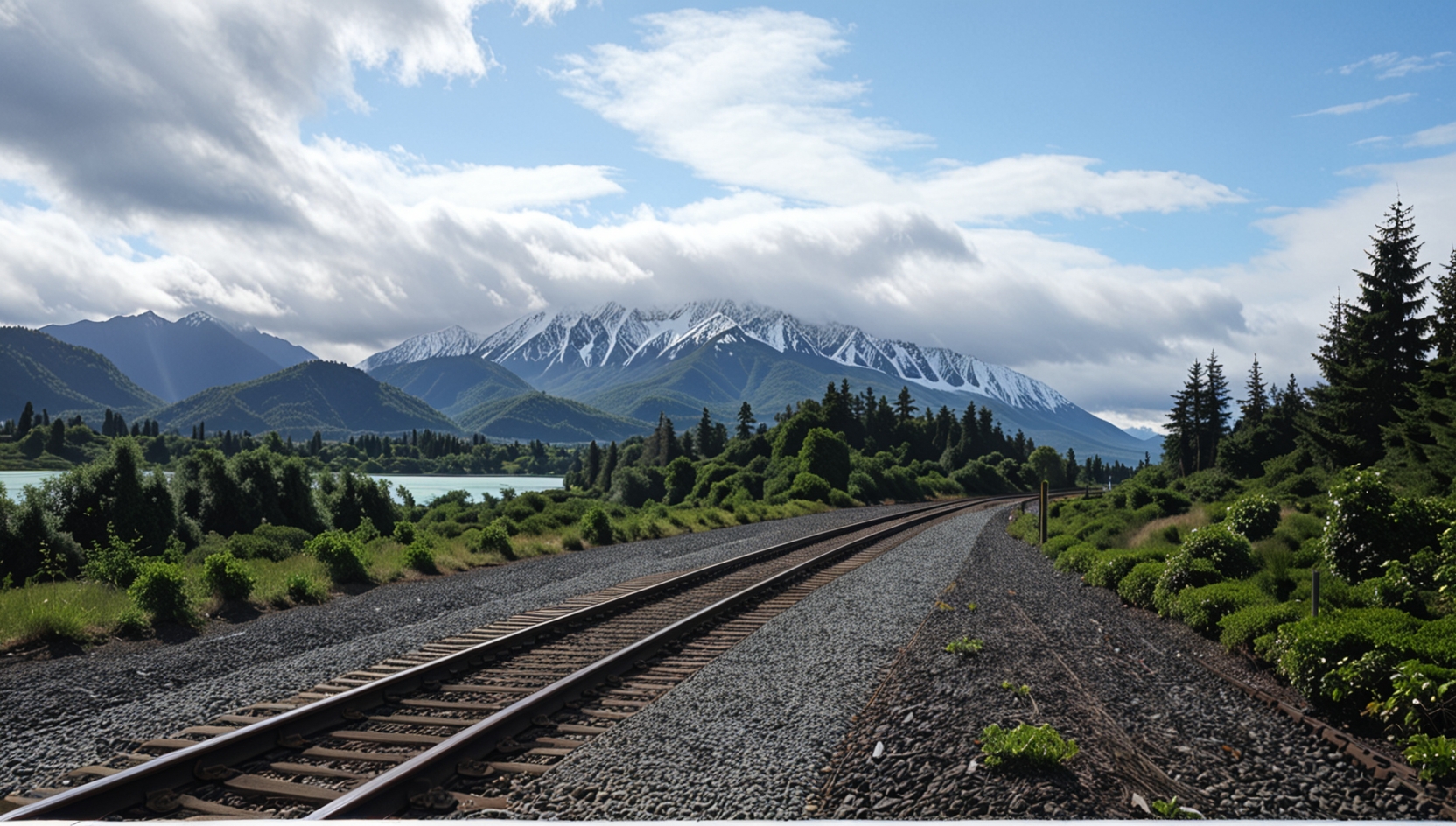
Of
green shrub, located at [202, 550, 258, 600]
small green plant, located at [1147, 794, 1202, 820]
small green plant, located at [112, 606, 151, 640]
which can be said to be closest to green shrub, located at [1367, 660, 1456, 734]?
small green plant, located at [1147, 794, 1202, 820]

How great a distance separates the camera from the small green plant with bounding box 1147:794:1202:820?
4.68m

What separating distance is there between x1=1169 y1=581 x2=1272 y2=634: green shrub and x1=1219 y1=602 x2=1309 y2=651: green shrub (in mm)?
557

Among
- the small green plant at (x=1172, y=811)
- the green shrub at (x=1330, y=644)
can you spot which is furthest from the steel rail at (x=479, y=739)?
the green shrub at (x=1330, y=644)

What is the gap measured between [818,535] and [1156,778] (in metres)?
18.0

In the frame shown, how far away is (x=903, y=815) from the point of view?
476 centimetres

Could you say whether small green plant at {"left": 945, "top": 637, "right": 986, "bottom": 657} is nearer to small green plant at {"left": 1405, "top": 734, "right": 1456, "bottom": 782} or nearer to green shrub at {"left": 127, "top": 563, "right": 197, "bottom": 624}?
small green plant at {"left": 1405, "top": 734, "right": 1456, "bottom": 782}

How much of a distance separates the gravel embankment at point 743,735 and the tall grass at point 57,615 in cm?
741

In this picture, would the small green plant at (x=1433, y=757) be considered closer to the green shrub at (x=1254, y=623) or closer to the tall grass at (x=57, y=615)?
the green shrub at (x=1254, y=623)

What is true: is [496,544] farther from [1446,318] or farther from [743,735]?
[1446,318]

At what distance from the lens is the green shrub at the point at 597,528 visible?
74.6 feet

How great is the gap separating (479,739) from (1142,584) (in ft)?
35.7

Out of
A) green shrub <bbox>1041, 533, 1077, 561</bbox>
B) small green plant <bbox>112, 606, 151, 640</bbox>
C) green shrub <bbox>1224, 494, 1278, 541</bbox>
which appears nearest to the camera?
small green plant <bbox>112, 606, 151, 640</bbox>

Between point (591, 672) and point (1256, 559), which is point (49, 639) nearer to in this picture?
point (591, 672)

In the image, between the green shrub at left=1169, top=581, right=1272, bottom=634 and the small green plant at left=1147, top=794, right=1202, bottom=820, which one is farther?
the green shrub at left=1169, top=581, right=1272, bottom=634
